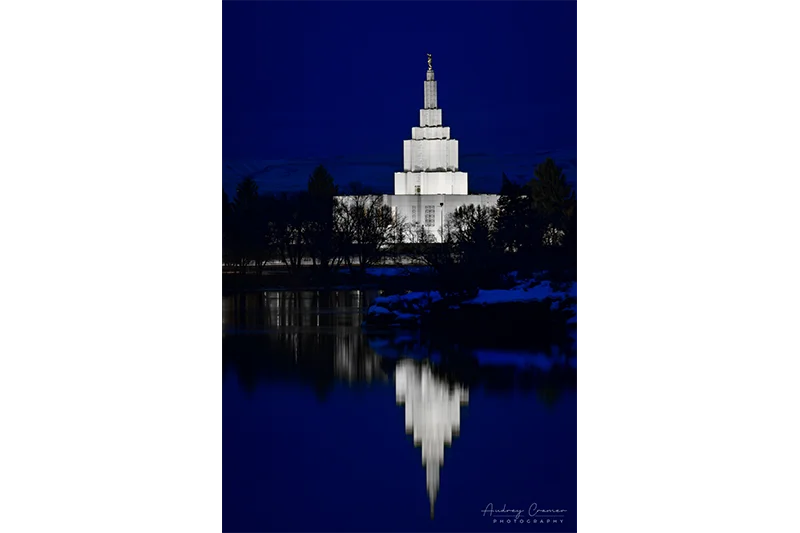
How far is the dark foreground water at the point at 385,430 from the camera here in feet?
24.8

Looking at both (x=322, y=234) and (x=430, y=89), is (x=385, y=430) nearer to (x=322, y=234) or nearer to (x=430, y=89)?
(x=322, y=234)

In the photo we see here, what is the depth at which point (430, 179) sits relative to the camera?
8078 millimetres

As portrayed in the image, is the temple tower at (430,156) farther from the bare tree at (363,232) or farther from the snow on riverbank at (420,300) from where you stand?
the snow on riverbank at (420,300)

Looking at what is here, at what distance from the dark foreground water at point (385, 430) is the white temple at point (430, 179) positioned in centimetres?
97

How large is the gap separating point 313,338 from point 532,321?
161cm

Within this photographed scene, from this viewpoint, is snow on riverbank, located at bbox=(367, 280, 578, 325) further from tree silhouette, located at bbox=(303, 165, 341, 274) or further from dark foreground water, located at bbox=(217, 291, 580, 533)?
tree silhouette, located at bbox=(303, 165, 341, 274)

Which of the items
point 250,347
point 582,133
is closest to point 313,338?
point 250,347

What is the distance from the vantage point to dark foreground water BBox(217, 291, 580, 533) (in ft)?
24.8

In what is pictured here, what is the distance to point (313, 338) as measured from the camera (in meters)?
8.17

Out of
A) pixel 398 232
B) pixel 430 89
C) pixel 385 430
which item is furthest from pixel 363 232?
pixel 385 430

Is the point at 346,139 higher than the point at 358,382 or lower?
higher

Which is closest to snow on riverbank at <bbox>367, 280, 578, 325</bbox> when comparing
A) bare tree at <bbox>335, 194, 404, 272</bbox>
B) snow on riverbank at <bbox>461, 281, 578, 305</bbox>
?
snow on riverbank at <bbox>461, 281, 578, 305</bbox>

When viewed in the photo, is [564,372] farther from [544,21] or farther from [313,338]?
[544,21]

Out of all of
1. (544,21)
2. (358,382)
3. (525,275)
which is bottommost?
(358,382)
